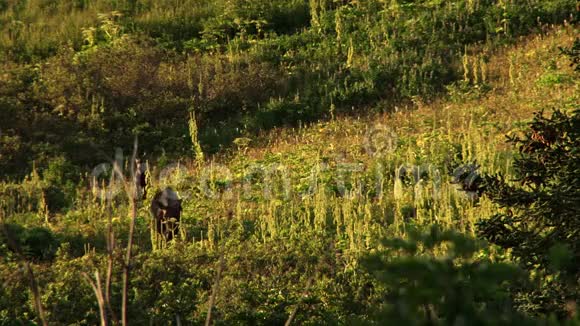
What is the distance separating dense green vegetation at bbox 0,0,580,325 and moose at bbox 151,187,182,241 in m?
0.28

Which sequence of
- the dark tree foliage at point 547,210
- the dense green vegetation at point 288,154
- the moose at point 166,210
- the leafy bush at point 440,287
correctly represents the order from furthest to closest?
the moose at point 166,210
the dense green vegetation at point 288,154
the dark tree foliage at point 547,210
the leafy bush at point 440,287

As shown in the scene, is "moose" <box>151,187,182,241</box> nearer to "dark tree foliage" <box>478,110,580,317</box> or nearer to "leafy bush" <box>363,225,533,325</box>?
"dark tree foliage" <box>478,110,580,317</box>

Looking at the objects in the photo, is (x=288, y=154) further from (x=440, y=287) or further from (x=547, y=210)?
(x=440, y=287)

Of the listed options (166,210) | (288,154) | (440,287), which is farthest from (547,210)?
(288,154)

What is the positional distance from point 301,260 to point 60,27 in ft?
39.8

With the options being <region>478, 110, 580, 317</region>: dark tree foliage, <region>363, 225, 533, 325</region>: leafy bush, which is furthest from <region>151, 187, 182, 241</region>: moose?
<region>363, 225, 533, 325</region>: leafy bush

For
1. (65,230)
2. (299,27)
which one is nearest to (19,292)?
(65,230)

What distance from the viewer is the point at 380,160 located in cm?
1263

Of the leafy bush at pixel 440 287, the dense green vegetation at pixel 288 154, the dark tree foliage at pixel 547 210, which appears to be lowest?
the dense green vegetation at pixel 288 154

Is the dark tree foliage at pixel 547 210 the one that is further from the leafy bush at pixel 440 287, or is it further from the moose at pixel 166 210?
the moose at pixel 166 210

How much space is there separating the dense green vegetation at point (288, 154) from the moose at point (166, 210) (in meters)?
0.28

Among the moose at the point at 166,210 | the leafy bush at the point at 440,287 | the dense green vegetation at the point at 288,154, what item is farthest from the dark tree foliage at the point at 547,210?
the moose at the point at 166,210

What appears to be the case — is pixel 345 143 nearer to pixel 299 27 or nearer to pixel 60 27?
pixel 299 27

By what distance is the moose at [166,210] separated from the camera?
10570mm
